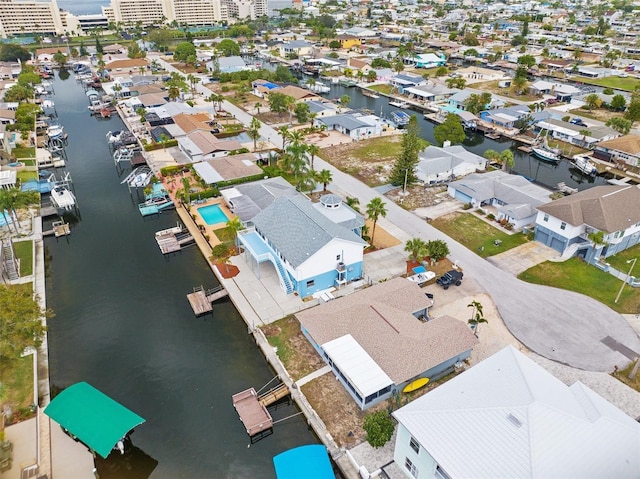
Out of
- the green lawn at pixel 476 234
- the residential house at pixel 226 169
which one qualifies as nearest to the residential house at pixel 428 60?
the residential house at pixel 226 169

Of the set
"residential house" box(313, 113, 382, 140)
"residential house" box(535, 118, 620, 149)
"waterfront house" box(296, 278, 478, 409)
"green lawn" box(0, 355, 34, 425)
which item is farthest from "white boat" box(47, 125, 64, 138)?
"residential house" box(535, 118, 620, 149)

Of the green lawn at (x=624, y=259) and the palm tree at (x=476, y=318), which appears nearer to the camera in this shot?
the palm tree at (x=476, y=318)

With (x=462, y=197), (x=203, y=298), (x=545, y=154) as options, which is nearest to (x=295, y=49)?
(x=545, y=154)

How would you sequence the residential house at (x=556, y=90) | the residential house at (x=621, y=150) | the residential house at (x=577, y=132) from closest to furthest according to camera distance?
the residential house at (x=621, y=150) → the residential house at (x=577, y=132) → the residential house at (x=556, y=90)

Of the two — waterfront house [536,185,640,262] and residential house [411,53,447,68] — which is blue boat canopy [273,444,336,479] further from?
residential house [411,53,447,68]

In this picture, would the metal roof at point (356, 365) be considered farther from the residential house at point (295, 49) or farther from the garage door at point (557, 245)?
the residential house at point (295, 49)

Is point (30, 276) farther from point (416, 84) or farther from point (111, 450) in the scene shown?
point (416, 84)
